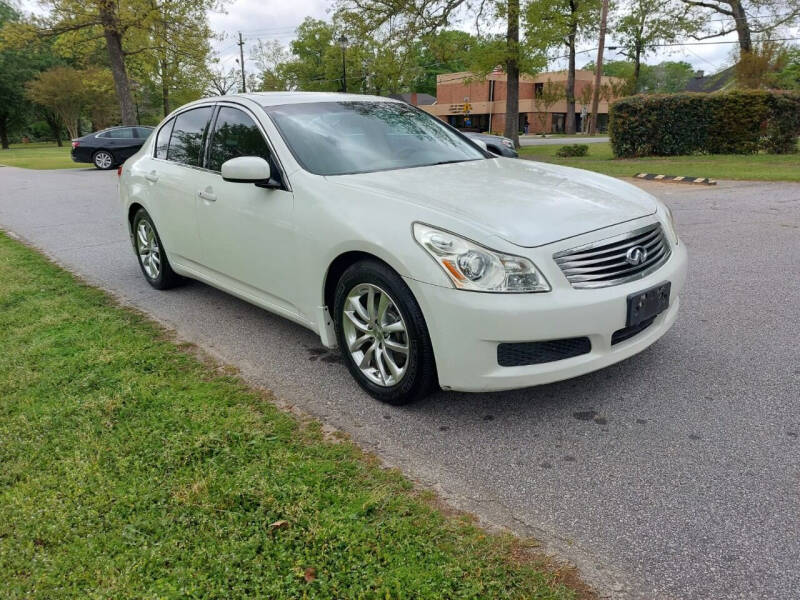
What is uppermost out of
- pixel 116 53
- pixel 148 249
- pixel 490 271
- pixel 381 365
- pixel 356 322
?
pixel 116 53

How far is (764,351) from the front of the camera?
3.87 metres

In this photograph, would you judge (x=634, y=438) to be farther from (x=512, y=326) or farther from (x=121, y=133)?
(x=121, y=133)

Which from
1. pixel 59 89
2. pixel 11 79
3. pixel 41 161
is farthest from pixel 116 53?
pixel 11 79

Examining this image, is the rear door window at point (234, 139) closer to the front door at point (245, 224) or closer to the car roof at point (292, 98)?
the front door at point (245, 224)

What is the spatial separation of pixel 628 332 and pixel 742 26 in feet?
105

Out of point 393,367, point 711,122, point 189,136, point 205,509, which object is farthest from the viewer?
point 711,122

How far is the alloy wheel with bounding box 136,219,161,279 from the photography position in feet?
18.1

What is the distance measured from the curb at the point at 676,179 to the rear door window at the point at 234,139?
1099 cm

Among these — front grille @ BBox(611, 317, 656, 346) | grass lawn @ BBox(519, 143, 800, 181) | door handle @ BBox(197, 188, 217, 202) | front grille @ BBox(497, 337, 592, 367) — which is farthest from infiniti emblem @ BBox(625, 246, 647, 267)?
grass lawn @ BBox(519, 143, 800, 181)

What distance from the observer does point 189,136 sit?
4.89 meters

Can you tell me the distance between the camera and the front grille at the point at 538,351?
289cm

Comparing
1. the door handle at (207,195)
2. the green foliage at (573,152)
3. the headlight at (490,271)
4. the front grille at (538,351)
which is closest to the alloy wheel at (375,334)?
the headlight at (490,271)

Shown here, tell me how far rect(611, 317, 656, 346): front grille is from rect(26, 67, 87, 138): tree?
5493 centimetres

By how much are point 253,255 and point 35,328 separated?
73.1 inches
